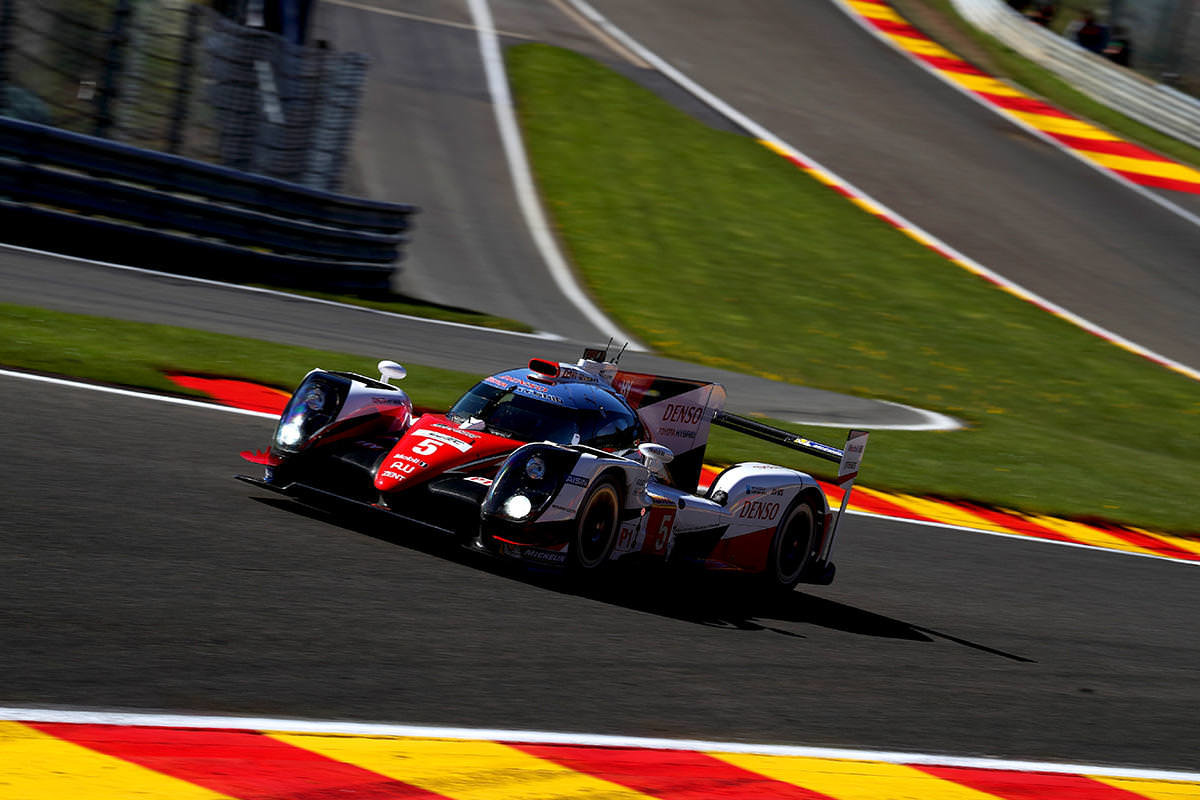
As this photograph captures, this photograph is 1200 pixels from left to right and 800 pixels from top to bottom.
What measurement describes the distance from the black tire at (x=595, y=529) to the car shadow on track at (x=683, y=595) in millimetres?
101

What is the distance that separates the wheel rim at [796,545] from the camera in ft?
27.6

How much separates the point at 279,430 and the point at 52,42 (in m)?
8.95

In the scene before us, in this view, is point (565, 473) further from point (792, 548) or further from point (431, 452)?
point (792, 548)

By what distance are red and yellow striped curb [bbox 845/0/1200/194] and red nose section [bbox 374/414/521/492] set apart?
23778mm

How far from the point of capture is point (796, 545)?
27.8 ft

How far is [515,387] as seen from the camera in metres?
7.99

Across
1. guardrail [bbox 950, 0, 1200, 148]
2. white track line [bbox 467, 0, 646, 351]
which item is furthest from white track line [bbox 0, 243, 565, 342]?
guardrail [bbox 950, 0, 1200, 148]

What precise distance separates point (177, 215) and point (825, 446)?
9.27 meters

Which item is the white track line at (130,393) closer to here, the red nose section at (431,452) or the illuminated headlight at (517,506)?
the red nose section at (431,452)

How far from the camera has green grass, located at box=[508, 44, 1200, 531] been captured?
14.2 meters

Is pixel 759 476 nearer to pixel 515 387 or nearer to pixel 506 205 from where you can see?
pixel 515 387

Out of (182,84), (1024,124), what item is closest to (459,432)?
(182,84)

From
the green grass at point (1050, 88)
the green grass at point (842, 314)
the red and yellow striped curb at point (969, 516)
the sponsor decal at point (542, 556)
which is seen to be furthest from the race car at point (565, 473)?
the green grass at point (1050, 88)

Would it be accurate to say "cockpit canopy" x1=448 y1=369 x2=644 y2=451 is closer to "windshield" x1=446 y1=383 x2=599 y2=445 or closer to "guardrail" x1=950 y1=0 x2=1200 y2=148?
"windshield" x1=446 y1=383 x2=599 y2=445
